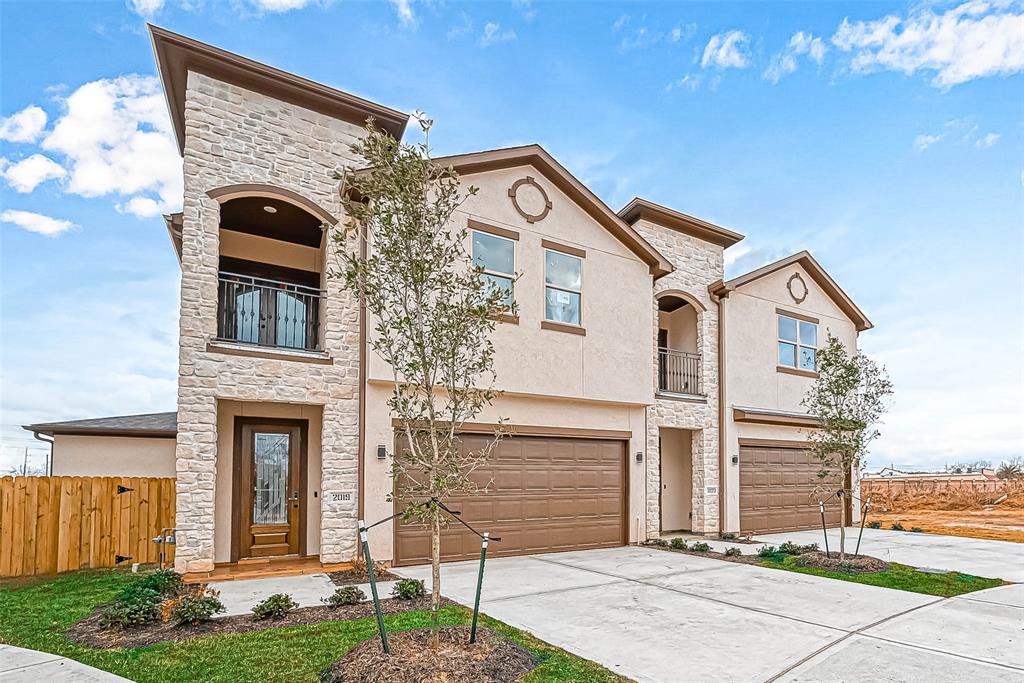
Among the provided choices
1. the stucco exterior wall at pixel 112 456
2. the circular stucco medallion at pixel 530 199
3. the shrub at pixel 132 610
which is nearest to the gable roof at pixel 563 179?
the circular stucco medallion at pixel 530 199

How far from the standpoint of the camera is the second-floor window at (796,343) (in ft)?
56.1

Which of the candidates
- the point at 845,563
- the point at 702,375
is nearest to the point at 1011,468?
the point at 702,375

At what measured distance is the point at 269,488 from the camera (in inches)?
427

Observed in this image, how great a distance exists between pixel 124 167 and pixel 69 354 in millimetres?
3954

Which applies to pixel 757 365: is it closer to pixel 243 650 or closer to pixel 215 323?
pixel 215 323

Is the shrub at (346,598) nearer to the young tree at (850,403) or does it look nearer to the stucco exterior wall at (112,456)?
the stucco exterior wall at (112,456)

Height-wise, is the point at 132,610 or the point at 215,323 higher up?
the point at 215,323

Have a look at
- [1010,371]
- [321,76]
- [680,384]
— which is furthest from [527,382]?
[1010,371]

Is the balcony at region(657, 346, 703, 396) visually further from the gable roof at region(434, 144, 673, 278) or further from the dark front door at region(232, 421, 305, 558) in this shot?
the dark front door at region(232, 421, 305, 558)

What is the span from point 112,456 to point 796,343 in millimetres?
16821

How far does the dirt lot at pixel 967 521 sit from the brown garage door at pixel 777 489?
3494 mm

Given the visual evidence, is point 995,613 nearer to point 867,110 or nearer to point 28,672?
point 28,672

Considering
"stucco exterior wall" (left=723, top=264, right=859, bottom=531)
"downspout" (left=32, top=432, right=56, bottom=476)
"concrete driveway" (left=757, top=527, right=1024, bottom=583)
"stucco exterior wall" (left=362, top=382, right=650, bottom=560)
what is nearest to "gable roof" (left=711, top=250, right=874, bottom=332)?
"stucco exterior wall" (left=723, top=264, right=859, bottom=531)

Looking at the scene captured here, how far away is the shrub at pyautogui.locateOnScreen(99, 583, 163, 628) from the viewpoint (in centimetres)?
628
